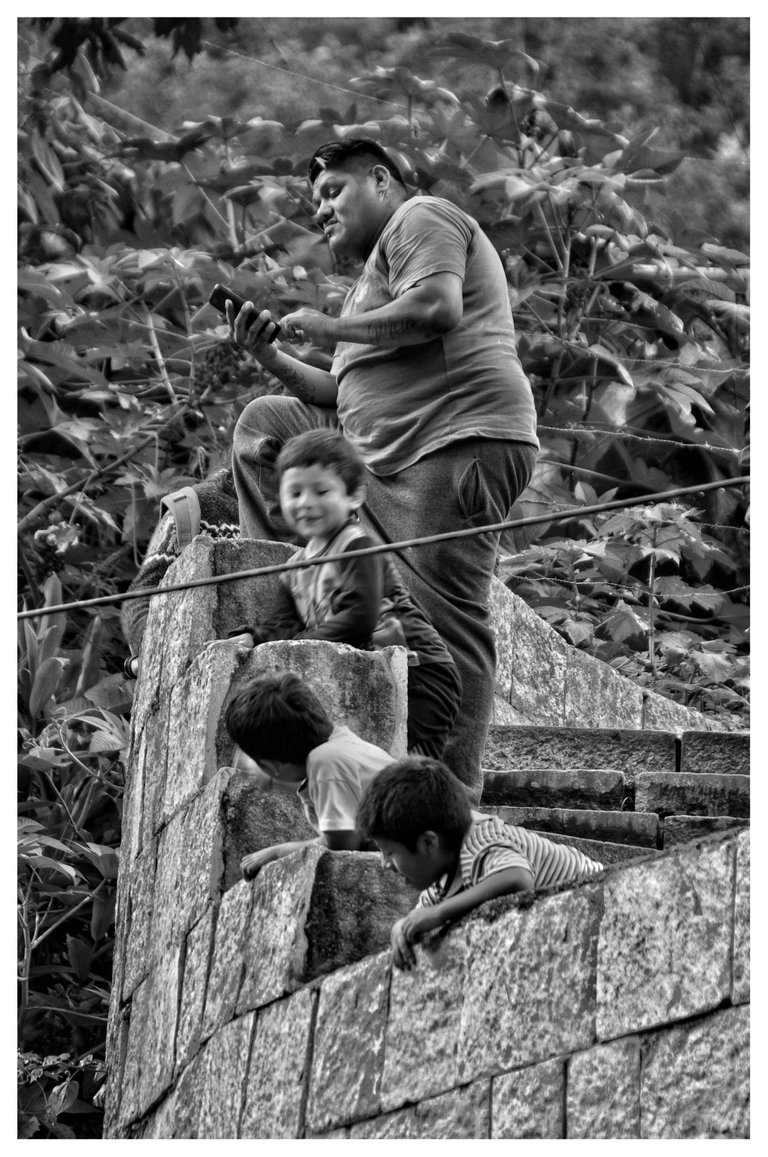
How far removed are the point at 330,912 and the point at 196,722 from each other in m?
1.03

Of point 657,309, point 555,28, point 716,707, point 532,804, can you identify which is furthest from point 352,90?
point 532,804

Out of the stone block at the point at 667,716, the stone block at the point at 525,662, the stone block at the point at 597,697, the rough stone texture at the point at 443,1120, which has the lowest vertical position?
the stone block at the point at 667,716

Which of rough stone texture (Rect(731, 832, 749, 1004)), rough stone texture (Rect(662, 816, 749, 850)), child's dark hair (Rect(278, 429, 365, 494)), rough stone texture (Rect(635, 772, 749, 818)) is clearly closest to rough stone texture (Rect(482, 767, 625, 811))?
rough stone texture (Rect(635, 772, 749, 818))

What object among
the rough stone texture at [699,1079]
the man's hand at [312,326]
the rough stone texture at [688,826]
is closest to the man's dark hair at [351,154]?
the man's hand at [312,326]

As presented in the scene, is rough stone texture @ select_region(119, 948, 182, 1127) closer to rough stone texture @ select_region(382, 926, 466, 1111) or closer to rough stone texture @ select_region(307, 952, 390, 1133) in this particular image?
rough stone texture @ select_region(307, 952, 390, 1133)

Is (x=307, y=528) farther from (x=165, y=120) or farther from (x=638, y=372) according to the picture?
(x=165, y=120)

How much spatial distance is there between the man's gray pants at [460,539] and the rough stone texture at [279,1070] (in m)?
0.94

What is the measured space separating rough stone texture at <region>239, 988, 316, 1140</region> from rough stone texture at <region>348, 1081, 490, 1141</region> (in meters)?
0.30

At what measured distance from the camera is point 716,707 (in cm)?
824

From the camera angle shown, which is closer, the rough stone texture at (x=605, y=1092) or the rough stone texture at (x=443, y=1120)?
the rough stone texture at (x=605, y=1092)

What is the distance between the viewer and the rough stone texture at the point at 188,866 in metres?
4.93

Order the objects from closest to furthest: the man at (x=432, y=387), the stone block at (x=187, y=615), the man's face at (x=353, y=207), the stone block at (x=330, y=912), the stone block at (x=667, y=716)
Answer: the stone block at (x=330, y=912) < the man at (x=432, y=387) < the man's face at (x=353, y=207) < the stone block at (x=187, y=615) < the stone block at (x=667, y=716)

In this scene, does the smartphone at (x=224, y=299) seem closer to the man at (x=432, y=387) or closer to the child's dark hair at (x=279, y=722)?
the man at (x=432, y=387)

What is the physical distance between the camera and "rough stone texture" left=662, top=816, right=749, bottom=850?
4977mm
